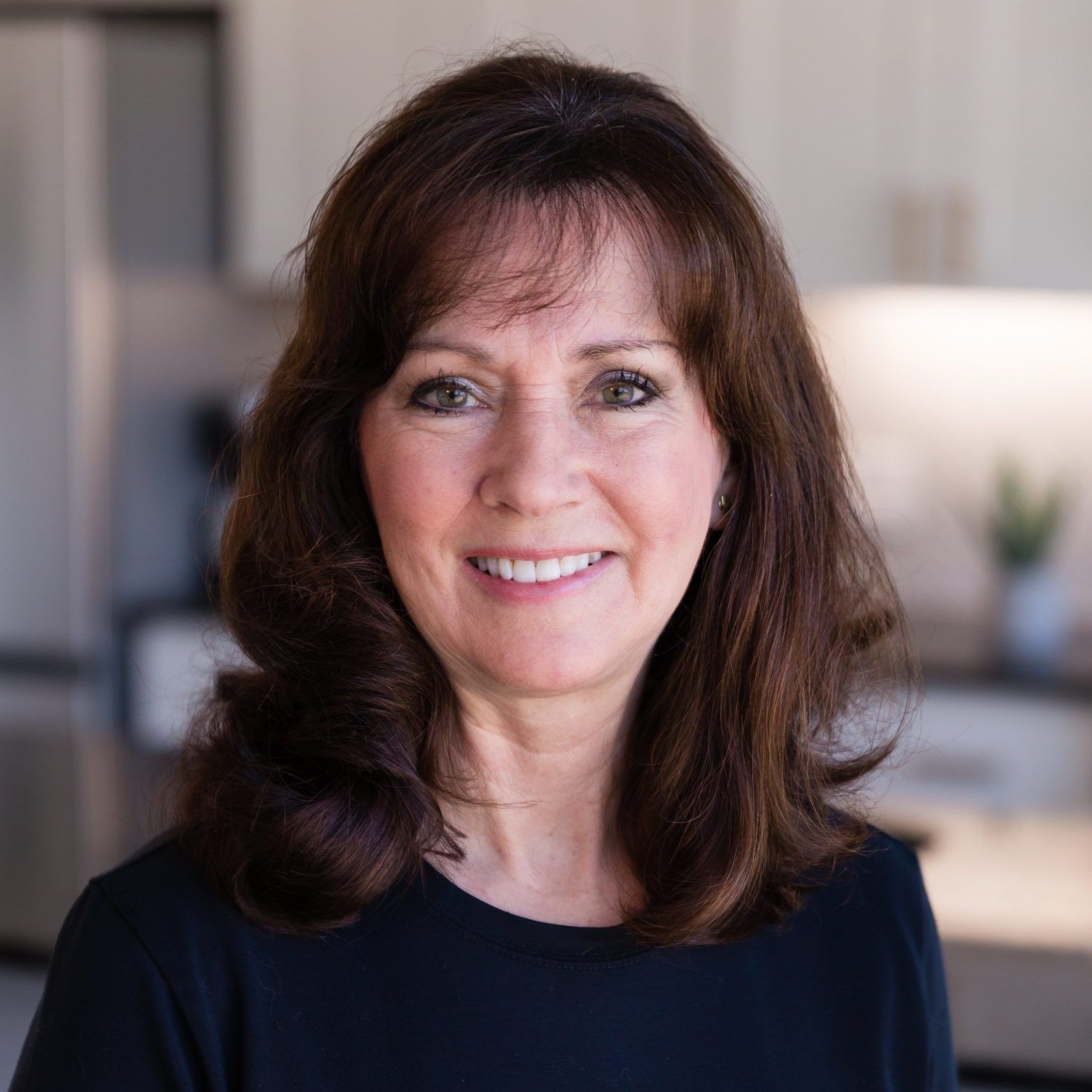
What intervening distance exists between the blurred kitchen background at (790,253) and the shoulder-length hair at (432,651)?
1535mm

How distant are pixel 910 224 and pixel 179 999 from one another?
2360 mm

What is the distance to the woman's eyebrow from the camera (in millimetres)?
886

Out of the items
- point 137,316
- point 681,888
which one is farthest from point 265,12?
point 681,888

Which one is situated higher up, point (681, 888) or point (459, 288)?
point (459, 288)

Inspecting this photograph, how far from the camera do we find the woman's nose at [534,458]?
2.89 feet

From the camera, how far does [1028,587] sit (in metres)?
2.81

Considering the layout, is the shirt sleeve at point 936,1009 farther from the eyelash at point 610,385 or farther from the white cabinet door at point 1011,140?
the white cabinet door at point 1011,140

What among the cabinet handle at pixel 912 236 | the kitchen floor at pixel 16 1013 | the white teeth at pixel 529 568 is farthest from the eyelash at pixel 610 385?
the cabinet handle at pixel 912 236

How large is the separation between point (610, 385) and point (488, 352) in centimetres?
9

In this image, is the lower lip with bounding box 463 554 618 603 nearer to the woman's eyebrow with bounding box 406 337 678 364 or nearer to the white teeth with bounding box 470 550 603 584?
the white teeth with bounding box 470 550 603 584

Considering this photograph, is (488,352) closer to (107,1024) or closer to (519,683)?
(519,683)

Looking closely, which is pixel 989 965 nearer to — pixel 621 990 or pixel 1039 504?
pixel 1039 504

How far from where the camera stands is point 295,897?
2.97 feet

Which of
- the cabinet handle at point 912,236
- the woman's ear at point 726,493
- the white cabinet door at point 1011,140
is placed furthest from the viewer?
the cabinet handle at point 912,236
